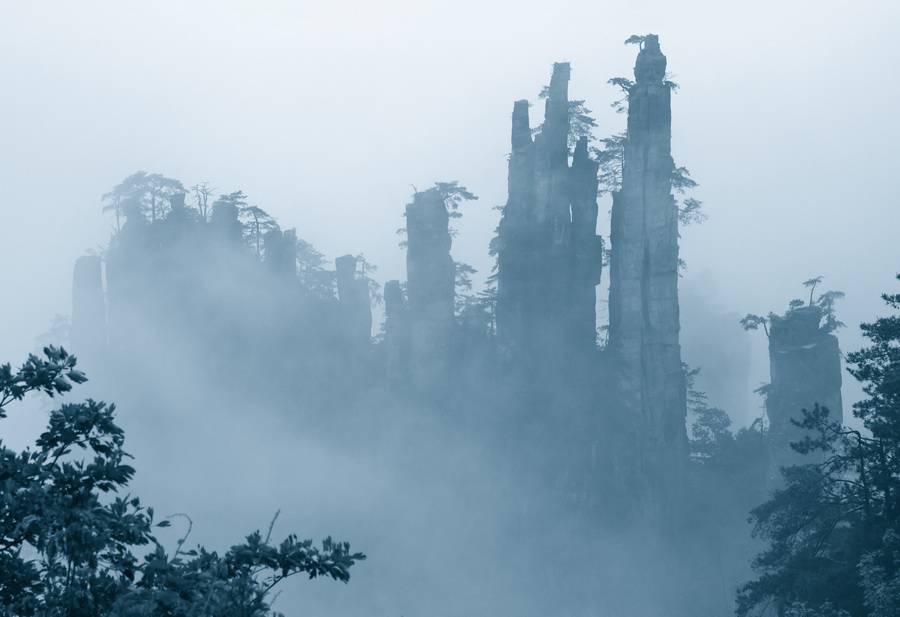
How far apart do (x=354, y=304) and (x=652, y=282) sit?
22.9 metres

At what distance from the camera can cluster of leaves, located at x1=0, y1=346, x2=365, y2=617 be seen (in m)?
9.82

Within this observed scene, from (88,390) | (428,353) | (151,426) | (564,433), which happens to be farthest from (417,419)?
(88,390)

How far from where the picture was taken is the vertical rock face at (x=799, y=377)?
5091 centimetres

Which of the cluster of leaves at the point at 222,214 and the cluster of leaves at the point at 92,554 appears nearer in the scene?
the cluster of leaves at the point at 92,554

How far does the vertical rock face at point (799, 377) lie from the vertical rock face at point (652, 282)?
17.2 ft

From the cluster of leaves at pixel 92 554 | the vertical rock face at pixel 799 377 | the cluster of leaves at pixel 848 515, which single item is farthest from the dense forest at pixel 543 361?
the cluster of leaves at pixel 92 554

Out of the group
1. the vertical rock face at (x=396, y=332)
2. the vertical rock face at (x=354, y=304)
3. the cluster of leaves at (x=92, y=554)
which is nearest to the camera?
the cluster of leaves at (x=92, y=554)

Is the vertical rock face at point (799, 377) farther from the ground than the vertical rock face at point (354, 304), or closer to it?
closer to it

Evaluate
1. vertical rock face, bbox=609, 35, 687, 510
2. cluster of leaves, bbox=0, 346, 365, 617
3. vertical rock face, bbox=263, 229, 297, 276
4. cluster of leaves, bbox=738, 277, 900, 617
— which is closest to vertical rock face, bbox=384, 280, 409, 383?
vertical rock face, bbox=263, 229, 297, 276

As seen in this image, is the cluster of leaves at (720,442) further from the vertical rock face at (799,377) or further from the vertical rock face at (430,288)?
the vertical rock face at (430,288)

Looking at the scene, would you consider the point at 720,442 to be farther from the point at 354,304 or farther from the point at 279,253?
the point at 279,253

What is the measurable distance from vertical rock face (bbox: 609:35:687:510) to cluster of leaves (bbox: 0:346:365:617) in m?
44.1

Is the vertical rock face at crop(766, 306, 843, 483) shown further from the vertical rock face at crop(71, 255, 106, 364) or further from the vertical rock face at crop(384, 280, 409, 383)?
the vertical rock face at crop(71, 255, 106, 364)

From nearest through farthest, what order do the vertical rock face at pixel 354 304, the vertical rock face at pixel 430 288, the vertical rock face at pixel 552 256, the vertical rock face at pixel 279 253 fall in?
the vertical rock face at pixel 552 256
the vertical rock face at pixel 430 288
the vertical rock face at pixel 354 304
the vertical rock face at pixel 279 253
